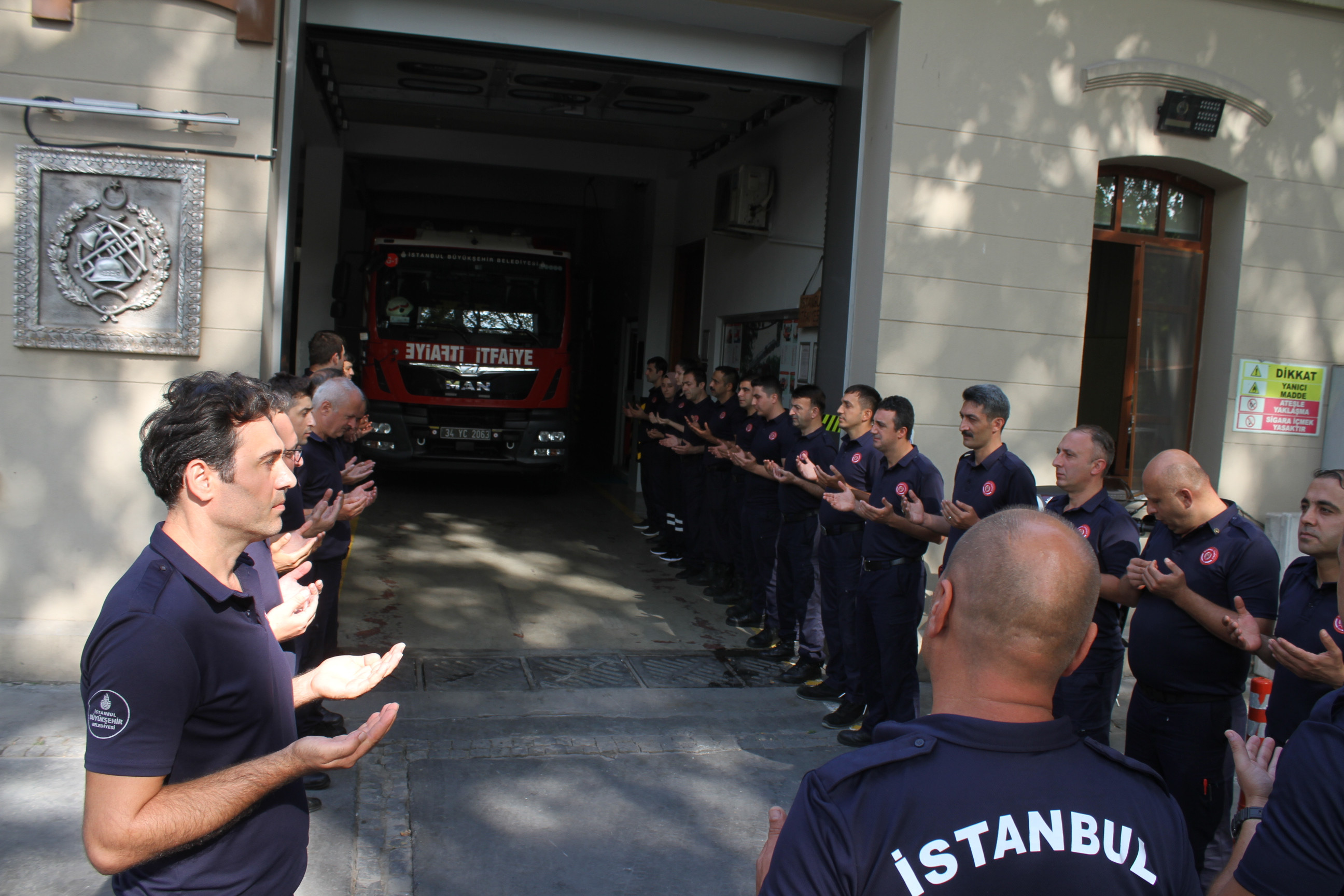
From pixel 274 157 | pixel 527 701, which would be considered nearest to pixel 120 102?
pixel 274 157

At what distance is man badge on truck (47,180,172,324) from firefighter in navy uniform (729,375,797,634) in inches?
162

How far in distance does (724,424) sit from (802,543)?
2.33m

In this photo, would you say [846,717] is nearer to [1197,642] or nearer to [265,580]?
[1197,642]

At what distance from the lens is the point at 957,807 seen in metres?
1.41

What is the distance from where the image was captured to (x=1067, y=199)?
286 inches

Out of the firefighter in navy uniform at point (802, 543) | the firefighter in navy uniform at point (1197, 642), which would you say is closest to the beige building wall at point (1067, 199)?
the firefighter in navy uniform at point (802, 543)

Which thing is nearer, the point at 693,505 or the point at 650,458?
the point at 693,505

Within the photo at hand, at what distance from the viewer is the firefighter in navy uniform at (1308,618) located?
3037mm

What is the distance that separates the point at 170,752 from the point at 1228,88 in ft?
26.9

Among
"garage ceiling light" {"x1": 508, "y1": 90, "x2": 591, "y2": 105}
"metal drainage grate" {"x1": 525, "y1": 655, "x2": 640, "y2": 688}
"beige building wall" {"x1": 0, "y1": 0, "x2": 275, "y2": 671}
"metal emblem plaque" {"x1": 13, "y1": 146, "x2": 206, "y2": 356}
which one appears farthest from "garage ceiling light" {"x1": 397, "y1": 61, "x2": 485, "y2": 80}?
"metal drainage grate" {"x1": 525, "y1": 655, "x2": 640, "y2": 688}

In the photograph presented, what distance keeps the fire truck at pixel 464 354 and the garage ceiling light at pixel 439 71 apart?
2.67m

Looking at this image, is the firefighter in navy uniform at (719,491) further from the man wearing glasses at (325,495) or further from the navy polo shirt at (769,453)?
the man wearing glasses at (325,495)

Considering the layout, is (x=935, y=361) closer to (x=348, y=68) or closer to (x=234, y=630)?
(x=234, y=630)

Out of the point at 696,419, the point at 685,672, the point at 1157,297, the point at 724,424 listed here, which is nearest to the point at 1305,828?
the point at 685,672
